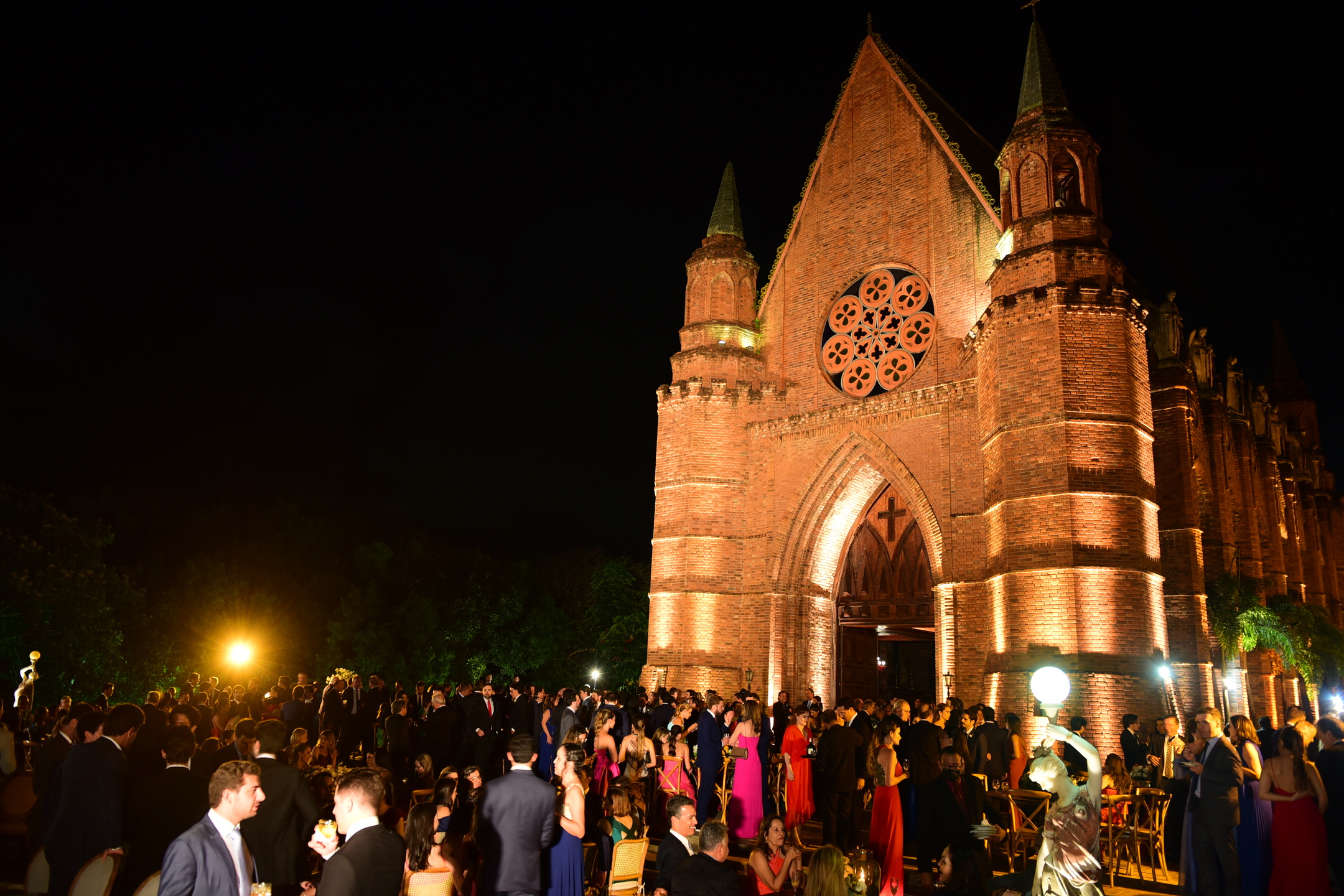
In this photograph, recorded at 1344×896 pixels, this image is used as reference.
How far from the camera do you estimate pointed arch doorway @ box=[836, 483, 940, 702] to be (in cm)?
1984

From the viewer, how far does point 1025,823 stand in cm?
925

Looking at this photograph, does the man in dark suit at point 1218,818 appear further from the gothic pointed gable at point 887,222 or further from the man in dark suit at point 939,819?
the gothic pointed gable at point 887,222

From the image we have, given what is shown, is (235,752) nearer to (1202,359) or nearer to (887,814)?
(887,814)

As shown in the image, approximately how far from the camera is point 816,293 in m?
22.1

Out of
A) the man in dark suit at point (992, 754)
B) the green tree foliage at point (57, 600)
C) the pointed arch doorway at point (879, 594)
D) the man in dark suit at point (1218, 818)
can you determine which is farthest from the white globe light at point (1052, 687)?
the green tree foliage at point (57, 600)

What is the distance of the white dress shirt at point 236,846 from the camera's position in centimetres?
398

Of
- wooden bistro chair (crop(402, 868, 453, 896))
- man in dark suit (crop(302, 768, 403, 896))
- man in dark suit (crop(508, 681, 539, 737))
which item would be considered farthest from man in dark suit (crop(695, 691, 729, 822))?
man in dark suit (crop(302, 768, 403, 896))

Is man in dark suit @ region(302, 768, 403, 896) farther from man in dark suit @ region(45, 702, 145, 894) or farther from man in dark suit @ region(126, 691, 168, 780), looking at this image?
man in dark suit @ region(126, 691, 168, 780)

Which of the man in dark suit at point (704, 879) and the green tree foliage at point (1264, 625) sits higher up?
the green tree foliage at point (1264, 625)

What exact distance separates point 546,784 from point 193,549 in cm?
3264

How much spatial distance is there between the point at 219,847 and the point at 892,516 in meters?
17.7

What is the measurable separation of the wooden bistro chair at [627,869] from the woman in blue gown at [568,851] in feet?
0.69

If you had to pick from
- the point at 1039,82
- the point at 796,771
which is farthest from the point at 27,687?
the point at 1039,82

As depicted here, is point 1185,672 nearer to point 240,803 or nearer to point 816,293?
point 816,293
